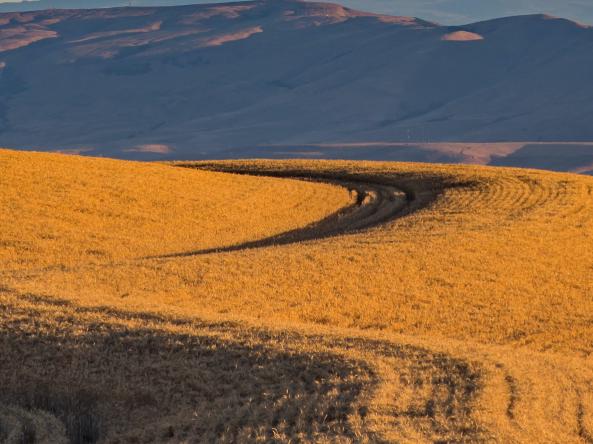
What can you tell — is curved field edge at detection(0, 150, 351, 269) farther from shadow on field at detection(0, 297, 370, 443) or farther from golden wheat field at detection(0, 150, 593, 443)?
shadow on field at detection(0, 297, 370, 443)

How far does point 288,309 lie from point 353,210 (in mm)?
22678

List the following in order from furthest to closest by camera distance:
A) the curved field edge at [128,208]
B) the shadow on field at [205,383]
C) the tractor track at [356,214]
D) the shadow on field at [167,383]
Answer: the tractor track at [356,214] < the curved field edge at [128,208] < the shadow on field at [167,383] < the shadow on field at [205,383]

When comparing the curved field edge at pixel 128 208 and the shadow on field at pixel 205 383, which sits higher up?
the shadow on field at pixel 205 383

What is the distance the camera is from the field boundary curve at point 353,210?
43244 mm

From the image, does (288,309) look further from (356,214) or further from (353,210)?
(353,210)

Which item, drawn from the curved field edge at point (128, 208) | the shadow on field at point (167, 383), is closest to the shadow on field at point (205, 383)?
the shadow on field at point (167, 383)

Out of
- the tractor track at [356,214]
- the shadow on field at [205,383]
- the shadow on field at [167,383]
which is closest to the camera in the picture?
the shadow on field at [205,383]

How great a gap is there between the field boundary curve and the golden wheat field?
257mm

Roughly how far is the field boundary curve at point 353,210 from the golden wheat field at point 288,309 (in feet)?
0.84

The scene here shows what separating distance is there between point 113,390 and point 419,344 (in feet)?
23.8

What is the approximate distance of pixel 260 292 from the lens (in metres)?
31.5

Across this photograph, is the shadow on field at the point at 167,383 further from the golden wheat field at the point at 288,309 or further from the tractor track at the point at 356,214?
the tractor track at the point at 356,214

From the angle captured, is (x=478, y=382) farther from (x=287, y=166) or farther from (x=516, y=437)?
(x=287, y=166)

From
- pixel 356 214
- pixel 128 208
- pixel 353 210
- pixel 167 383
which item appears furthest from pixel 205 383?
pixel 353 210
